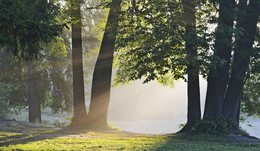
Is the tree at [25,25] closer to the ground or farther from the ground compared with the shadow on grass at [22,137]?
farther from the ground

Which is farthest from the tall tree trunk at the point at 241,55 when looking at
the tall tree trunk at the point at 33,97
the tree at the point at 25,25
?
the tall tree trunk at the point at 33,97

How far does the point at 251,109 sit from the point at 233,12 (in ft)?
28.1

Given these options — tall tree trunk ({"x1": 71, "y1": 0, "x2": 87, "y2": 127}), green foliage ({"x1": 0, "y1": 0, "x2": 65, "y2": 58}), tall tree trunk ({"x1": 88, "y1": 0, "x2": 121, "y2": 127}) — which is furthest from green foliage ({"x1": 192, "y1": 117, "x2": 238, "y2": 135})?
green foliage ({"x1": 0, "y1": 0, "x2": 65, "y2": 58})

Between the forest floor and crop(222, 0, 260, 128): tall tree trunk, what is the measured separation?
1.94m

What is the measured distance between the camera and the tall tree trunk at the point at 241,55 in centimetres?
1449

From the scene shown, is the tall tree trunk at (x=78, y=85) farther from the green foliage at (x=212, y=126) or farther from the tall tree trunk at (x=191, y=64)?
the green foliage at (x=212, y=126)

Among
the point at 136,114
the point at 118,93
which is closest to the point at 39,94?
the point at 136,114

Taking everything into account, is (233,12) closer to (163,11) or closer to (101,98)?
(163,11)

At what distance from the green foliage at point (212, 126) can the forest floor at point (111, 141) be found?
43cm

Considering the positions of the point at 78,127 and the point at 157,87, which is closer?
the point at 78,127

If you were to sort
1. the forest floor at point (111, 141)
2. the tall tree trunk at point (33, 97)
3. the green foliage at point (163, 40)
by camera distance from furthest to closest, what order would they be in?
1. the tall tree trunk at point (33, 97)
2. the green foliage at point (163, 40)
3. the forest floor at point (111, 141)

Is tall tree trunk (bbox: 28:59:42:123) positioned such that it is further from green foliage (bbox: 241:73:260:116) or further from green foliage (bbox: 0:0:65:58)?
green foliage (bbox: 241:73:260:116)

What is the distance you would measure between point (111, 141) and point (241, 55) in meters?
7.37

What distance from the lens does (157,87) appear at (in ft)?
488
